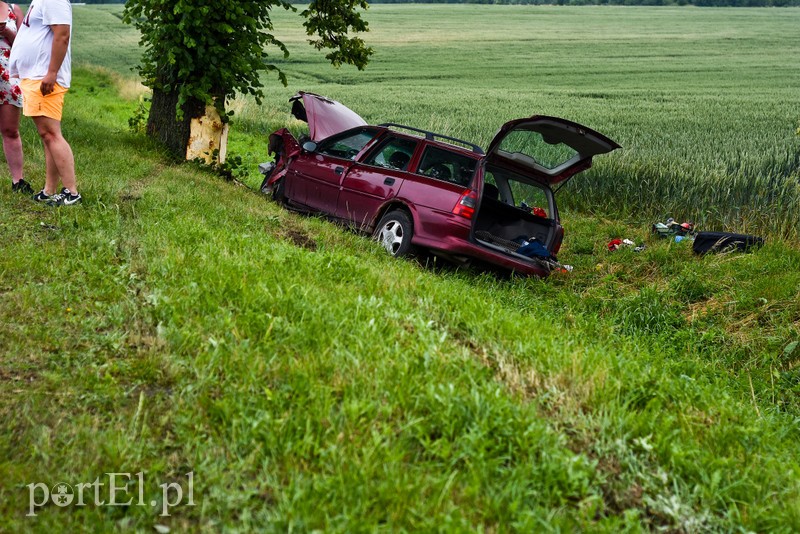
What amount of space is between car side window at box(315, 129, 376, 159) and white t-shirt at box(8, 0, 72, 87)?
3718 millimetres

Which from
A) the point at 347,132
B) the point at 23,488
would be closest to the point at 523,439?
the point at 23,488

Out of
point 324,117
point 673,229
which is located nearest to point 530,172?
point 673,229

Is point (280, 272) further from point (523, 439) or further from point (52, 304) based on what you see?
point (523, 439)

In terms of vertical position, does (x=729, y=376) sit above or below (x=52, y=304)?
below

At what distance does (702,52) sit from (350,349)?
55.7 meters

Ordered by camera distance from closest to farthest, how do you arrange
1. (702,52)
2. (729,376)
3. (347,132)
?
(729,376), (347,132), (702,52)

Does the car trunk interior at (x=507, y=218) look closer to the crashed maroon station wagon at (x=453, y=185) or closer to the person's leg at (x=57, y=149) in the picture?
the crashed maroon station wagon at (x=453, y=185)

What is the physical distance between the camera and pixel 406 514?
2.80 m

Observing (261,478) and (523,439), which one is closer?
(261,478)

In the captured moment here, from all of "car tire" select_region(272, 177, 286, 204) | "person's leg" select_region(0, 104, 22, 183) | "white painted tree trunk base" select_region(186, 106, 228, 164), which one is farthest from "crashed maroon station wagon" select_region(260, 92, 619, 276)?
"person's leg" select_region(0, 104, 22, 183)

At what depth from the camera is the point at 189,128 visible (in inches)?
486

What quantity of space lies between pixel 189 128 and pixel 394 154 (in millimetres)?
4659

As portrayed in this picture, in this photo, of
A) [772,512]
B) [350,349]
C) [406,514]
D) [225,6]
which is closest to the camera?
[406,514]

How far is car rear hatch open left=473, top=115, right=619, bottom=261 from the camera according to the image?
8344 mm
